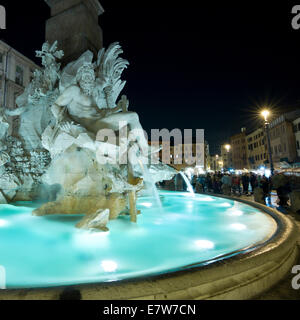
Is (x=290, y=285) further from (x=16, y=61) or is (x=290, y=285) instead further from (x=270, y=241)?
(x=16, y=61)

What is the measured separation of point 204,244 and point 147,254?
937mm

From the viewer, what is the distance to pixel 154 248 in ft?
9.87

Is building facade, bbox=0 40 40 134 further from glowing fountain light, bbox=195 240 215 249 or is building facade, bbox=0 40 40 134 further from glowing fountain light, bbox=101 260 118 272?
glowing fountain light, bbox=195 240 215 249

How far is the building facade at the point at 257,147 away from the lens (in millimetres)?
44469

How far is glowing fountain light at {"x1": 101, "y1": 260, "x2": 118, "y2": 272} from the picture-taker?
2346 mm

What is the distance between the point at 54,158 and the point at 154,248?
3525mm

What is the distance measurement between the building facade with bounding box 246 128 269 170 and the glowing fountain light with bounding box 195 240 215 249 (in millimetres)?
44799

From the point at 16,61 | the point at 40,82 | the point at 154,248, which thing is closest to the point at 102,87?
the point at 40,82

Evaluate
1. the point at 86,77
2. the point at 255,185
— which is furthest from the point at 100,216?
the point at 255,185

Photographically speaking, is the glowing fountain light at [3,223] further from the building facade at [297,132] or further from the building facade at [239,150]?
the building facade at [239,150]

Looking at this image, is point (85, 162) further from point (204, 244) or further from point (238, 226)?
point (238, 226)

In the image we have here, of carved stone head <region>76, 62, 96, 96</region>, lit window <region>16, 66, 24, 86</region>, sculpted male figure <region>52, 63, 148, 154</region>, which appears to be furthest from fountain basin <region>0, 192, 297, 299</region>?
lit window <region>16, 66, 24, 86</region>

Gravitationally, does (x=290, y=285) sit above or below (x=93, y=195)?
below

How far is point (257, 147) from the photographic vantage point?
161 feet
